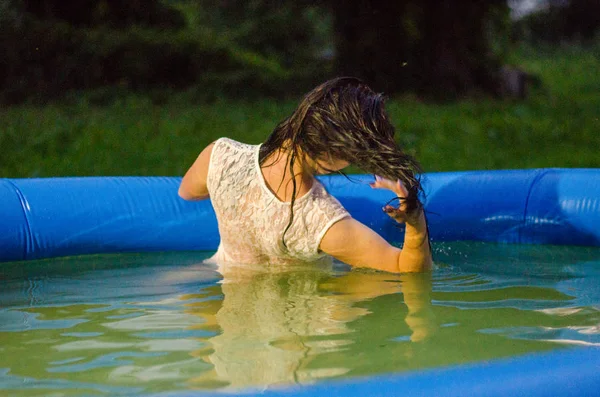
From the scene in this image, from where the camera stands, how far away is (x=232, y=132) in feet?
29.8

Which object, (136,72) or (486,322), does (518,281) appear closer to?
(486,322)

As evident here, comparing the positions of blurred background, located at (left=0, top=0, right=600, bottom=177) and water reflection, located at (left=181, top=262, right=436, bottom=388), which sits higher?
blurred background, located at (left=0, top=0, right=600, bottom=177)

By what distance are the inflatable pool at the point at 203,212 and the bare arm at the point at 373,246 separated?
3.39 ft

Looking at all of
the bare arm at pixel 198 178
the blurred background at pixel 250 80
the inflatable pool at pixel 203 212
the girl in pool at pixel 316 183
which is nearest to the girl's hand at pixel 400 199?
the girl in pool at pixel 316 183

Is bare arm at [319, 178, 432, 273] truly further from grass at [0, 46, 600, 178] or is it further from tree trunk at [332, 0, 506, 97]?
tree trunk at [332, 0, 506, 97]

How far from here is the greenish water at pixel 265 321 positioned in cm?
241

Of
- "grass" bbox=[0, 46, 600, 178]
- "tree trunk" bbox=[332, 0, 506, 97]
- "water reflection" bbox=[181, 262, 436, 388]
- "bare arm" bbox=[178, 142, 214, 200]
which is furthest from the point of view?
"tree trunk" bbox=[332, 0, 506, 97]

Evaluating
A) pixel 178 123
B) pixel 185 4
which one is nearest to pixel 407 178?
pixel 178 123

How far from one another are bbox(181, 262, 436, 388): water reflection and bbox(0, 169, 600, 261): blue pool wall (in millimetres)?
879

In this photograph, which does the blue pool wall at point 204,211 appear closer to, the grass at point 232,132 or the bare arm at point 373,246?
the bare arm at point 373,246

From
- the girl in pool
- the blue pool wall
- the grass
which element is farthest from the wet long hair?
the grass

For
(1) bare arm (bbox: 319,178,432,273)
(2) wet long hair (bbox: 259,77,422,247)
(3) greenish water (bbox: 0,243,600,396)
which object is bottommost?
(3) greenish water (bbox: 0,243,600,396)

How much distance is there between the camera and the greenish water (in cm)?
241

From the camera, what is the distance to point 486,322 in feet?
9.64
